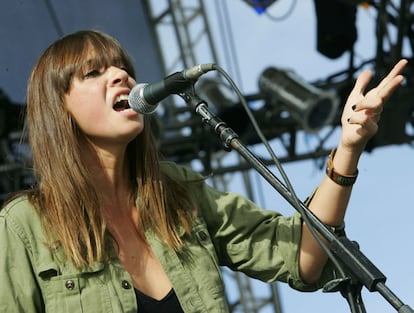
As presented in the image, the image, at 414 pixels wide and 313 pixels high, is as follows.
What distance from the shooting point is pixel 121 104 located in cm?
210

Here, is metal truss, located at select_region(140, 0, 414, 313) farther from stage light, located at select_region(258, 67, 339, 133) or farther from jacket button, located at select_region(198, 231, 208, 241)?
jacket button, located at select_region(198, 231, 208, 241)

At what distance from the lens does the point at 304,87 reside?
526 cm

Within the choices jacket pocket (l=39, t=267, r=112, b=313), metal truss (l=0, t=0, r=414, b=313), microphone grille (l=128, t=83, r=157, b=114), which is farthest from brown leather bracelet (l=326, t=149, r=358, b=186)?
metal truss (l=0, t=0, r=414, b=313)

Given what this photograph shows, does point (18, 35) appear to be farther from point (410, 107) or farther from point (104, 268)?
point (410, 107)

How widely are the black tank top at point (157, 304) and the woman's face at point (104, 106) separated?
330 mm

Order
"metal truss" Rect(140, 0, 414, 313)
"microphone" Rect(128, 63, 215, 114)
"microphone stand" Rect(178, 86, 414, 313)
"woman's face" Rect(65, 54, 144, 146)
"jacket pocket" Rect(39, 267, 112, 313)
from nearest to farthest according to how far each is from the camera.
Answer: "microphone stand" Rect(178, 86, 414, 313) < "microphone" Rect(128, 63, 215, 114) < "jacket pocket" Rect(39, 267, 112, 313) < "woman's face" Rect(65, 54, 144, 146) < "metal truss" Rect(140, 0, 414, 313)

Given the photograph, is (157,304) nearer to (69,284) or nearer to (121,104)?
(69,284)

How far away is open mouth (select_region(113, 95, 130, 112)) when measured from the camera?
82.2 inches

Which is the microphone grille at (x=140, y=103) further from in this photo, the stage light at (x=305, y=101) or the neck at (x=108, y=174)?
the stage light at (x=305, y=101)

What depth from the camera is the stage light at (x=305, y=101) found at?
5.21 m

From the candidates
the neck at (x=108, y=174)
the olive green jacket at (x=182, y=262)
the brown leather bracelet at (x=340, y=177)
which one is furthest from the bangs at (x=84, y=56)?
the brown leather bracelet at (x=340, y=177)

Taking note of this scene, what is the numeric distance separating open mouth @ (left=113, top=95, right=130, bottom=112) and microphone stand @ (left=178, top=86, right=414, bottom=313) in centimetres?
27

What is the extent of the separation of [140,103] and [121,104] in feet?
0.73

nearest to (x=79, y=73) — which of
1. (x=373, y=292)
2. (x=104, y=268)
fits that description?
(x=104, y=268)
